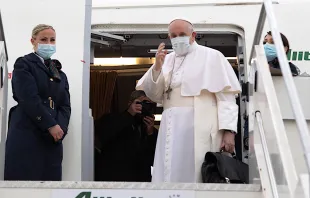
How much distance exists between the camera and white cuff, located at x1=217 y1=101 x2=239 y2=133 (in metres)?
4.85

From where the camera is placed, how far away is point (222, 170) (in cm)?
442

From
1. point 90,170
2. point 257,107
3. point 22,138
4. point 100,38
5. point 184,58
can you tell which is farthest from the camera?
point 100,38

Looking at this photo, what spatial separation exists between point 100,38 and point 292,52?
1.80 m

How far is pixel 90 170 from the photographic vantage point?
580 centimetres

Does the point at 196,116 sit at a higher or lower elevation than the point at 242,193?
higher

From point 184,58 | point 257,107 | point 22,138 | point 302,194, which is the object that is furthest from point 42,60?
point 302,194

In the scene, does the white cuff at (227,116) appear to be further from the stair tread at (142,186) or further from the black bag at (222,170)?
the stair tread at (142,186)

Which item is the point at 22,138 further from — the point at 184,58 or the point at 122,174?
the point at 122,174

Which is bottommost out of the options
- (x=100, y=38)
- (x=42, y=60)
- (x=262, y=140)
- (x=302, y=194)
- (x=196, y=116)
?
(x=302, y=194)

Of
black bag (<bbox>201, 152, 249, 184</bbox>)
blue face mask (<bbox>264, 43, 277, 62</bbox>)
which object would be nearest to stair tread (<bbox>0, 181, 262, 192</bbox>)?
black bag (<bbox>201, 152, 249, 184</bbox>)

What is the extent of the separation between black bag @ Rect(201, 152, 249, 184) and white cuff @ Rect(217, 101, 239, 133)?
0.88 ft

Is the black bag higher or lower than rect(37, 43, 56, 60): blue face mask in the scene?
lower

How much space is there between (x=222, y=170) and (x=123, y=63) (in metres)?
4.13

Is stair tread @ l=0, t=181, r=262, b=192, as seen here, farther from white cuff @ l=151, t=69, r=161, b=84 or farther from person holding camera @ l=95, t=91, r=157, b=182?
person holding camera @ l=95, t=91, r=157, b=182
